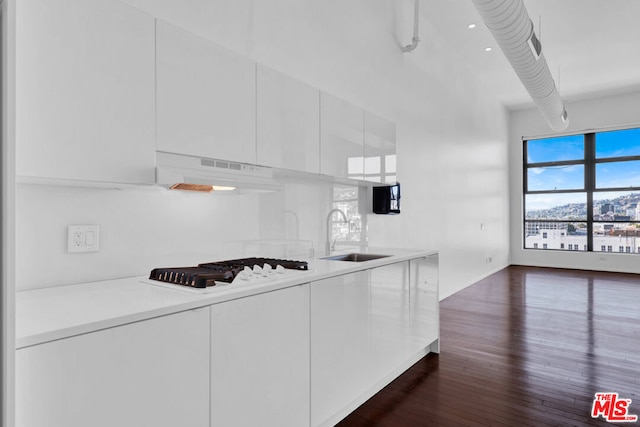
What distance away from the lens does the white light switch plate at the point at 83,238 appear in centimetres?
160

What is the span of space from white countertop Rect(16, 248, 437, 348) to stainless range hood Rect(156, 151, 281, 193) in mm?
457

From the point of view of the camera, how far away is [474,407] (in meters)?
2.30

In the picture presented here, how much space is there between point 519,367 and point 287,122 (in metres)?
2.48

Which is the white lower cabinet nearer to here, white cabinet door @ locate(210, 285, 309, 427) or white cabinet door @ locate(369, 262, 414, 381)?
white cabinet door @ locate(369, 262, 414, 381)

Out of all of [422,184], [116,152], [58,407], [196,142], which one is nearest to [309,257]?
[196,142]

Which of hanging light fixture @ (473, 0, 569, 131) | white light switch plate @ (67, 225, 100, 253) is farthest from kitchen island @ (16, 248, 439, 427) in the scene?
hanging light fixture @ (473, 0, 569, 131)

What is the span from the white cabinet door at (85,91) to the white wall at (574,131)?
8922 mm

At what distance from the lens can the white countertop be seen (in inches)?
40.5

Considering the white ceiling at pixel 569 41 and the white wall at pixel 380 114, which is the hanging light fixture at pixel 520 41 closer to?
the white ceiling at pixel 569 41

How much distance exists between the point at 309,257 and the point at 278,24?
1659 mm

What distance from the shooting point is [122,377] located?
1133 millimetres

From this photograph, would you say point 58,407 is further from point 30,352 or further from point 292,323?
point 292,323

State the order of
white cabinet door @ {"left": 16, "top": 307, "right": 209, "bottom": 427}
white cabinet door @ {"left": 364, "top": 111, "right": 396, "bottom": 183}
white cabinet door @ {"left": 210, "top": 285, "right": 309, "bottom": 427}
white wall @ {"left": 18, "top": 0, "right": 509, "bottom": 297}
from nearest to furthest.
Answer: white cabinet door @ {"left": 16, "top": 307, "right": 209, "bottom": 427}
white cabinet door @ {"left": 210, "top": 285, "right": 309, "bottom": 427}
white wall @ {"left": 18, "top": 0, "right": 509, "bottom": 297}
white cabinet door @ {"left": 364, "top": 111, "right": 396, "bottom": 183}

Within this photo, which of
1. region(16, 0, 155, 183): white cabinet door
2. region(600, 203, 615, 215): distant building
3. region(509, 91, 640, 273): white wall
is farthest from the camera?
region(600, 203, 615, 215): distant building
